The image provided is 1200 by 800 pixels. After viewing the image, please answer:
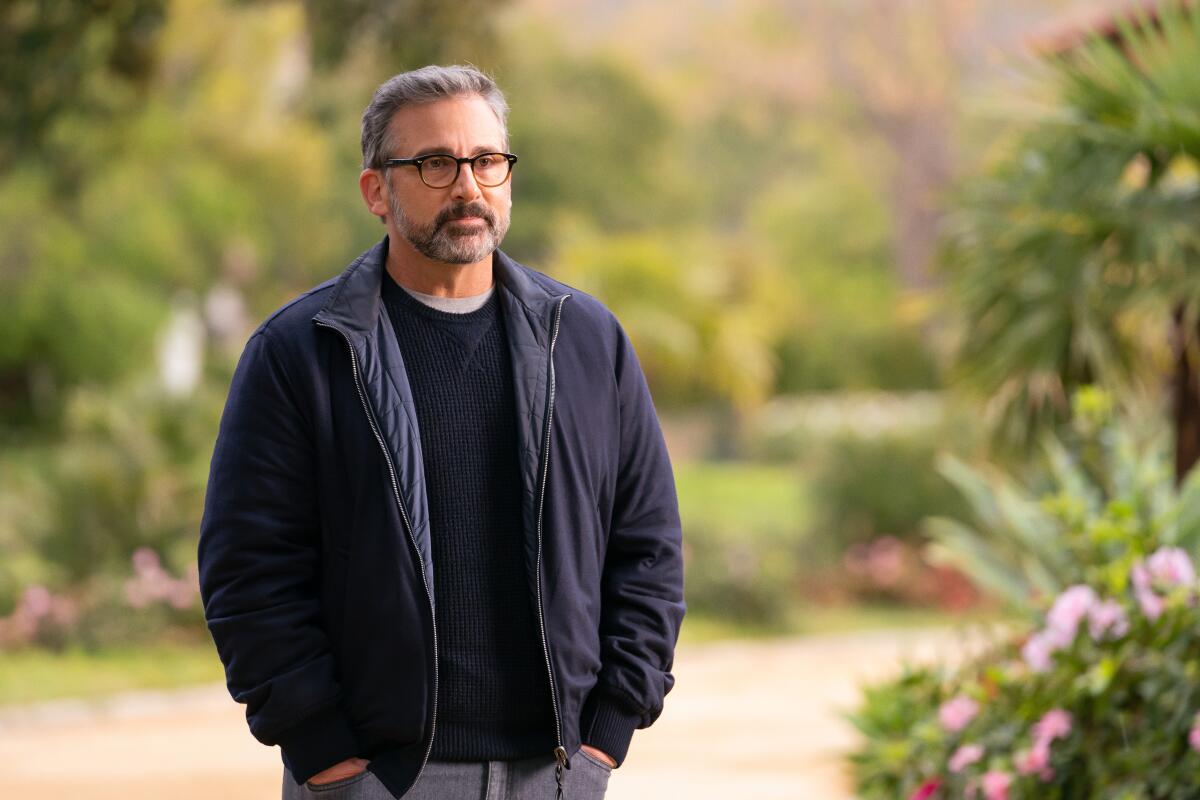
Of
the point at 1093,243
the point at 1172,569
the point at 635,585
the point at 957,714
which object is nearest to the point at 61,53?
the point at 1093,243

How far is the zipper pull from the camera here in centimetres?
237

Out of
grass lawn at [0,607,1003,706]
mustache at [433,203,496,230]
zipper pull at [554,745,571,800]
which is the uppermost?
grass lawn at [0,607,1003,706]

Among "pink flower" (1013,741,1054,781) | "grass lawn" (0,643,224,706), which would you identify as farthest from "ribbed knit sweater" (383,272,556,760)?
"grass lawn" (0,643,224,706)

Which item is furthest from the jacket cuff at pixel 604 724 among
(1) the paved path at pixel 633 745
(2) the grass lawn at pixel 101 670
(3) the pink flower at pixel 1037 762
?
(2) the grass lawn at pixel 101 670

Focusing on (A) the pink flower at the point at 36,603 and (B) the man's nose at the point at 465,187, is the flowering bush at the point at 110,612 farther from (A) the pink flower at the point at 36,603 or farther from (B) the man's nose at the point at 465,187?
(B) the man's nose at the point at 465,187

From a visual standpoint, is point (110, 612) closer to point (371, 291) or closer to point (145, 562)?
point (145, 562)

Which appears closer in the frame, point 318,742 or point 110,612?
point 318,742

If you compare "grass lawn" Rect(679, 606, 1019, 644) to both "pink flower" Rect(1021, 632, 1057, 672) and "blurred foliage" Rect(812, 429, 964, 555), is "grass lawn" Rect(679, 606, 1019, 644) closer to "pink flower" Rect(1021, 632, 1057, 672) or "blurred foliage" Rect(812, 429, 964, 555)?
"blurred foliage" Rect(812, 429, 964, 555)

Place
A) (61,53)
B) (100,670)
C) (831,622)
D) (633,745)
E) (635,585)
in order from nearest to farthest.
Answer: (635,585), (633,745), (100,670), (61,53), (831,622)

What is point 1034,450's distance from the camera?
23.6 feet

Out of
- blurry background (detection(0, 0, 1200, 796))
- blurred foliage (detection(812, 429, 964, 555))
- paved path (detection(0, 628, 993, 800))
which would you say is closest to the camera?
blurry background (detection(0, 0, 1200, 796))

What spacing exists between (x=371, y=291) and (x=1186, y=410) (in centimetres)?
520

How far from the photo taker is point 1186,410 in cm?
682

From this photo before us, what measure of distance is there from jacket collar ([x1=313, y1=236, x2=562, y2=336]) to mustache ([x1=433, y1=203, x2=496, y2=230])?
14 cm
